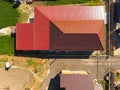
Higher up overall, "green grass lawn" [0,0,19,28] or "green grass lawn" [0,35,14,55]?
"green grass lawn" [0,0,19,28]

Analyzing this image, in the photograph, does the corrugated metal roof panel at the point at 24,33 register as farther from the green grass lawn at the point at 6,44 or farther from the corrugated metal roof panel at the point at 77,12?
the corrugated metal roof panel at the point at 77,12

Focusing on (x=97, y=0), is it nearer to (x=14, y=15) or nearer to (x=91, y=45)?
(x=91, y=45)

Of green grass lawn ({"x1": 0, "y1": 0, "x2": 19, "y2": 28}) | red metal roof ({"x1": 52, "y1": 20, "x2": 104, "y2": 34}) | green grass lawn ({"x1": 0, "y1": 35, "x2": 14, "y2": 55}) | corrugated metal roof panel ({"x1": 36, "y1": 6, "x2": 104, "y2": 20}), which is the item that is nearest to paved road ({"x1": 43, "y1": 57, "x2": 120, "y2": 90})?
red metal roof ({"x1": 52, "y1": 20, "x2": 104, "y2": 34})

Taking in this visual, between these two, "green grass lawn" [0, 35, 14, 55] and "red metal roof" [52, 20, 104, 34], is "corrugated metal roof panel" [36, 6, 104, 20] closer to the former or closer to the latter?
"red metal roof" [52, 20, 104, 34]

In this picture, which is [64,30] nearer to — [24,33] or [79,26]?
[79,26]

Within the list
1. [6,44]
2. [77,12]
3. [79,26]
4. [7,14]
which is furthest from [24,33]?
[77,12]

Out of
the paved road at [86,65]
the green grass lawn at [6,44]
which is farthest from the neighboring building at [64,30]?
the paved road at [86,65]
